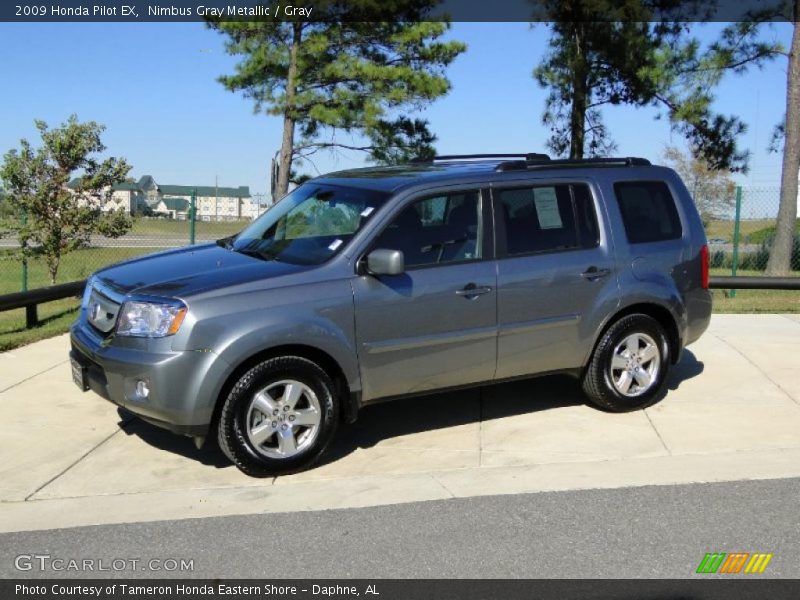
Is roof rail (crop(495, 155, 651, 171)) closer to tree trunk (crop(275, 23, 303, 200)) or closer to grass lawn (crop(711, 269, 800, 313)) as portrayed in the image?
grass lawn (crop(711, 269, 800, 313))

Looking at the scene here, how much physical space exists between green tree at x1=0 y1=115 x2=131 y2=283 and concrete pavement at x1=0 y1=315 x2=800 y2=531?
30.5 ft

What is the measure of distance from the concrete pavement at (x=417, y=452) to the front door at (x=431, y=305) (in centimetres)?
56

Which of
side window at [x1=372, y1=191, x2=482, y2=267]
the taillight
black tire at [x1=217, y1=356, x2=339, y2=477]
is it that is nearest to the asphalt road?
black tire at [x1=217, y1=356, x2=339, y2=477]

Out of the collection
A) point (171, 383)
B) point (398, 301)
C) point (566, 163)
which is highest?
point (566, 163)

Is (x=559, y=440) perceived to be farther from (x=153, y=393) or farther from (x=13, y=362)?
(x=13, y=362)

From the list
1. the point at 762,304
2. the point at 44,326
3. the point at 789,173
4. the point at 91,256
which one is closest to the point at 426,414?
the point at 44,326

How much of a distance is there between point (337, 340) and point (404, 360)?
53cm

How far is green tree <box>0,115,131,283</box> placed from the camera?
54.2 feet

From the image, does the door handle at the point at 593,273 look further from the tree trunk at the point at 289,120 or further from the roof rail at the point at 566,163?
the tree trunk at the point at 289,120

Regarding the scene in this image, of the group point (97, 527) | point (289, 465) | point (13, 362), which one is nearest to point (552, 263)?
point (289, 465)

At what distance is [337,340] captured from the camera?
5641mm

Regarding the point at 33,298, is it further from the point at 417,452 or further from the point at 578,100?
the point at 578,100

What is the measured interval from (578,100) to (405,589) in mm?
17580

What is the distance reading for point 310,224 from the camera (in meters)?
6.34
